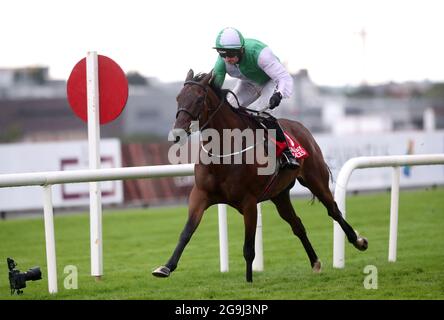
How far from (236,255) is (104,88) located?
3.31m

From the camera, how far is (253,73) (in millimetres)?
7832

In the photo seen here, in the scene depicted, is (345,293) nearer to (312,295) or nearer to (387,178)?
(312,295)

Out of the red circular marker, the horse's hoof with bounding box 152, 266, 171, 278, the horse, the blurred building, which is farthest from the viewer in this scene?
the blurred building

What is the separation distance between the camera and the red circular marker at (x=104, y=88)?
796 centimetres

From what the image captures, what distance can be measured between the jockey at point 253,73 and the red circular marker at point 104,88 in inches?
41.0

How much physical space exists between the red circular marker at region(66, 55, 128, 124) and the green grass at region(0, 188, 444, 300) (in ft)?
5.30

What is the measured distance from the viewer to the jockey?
7332 mm

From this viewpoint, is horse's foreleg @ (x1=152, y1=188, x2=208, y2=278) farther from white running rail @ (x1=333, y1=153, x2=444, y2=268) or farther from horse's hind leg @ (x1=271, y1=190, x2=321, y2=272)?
white running rail @ (x1=333, y1=153, x2=444, y2=268)

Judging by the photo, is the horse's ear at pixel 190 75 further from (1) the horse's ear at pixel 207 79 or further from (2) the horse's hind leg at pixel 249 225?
(2) the horse's hind leg at pixel 249 225

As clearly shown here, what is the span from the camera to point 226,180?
7.10 m

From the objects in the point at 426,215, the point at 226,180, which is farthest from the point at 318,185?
the point at 426,215

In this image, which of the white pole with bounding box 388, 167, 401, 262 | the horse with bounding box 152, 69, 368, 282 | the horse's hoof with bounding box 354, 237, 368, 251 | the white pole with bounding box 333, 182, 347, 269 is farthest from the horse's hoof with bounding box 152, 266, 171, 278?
the white pole with bounding box 388, 167, 401, 262

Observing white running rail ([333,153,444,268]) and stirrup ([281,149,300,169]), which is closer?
stirrup ([281,149,300,169])
